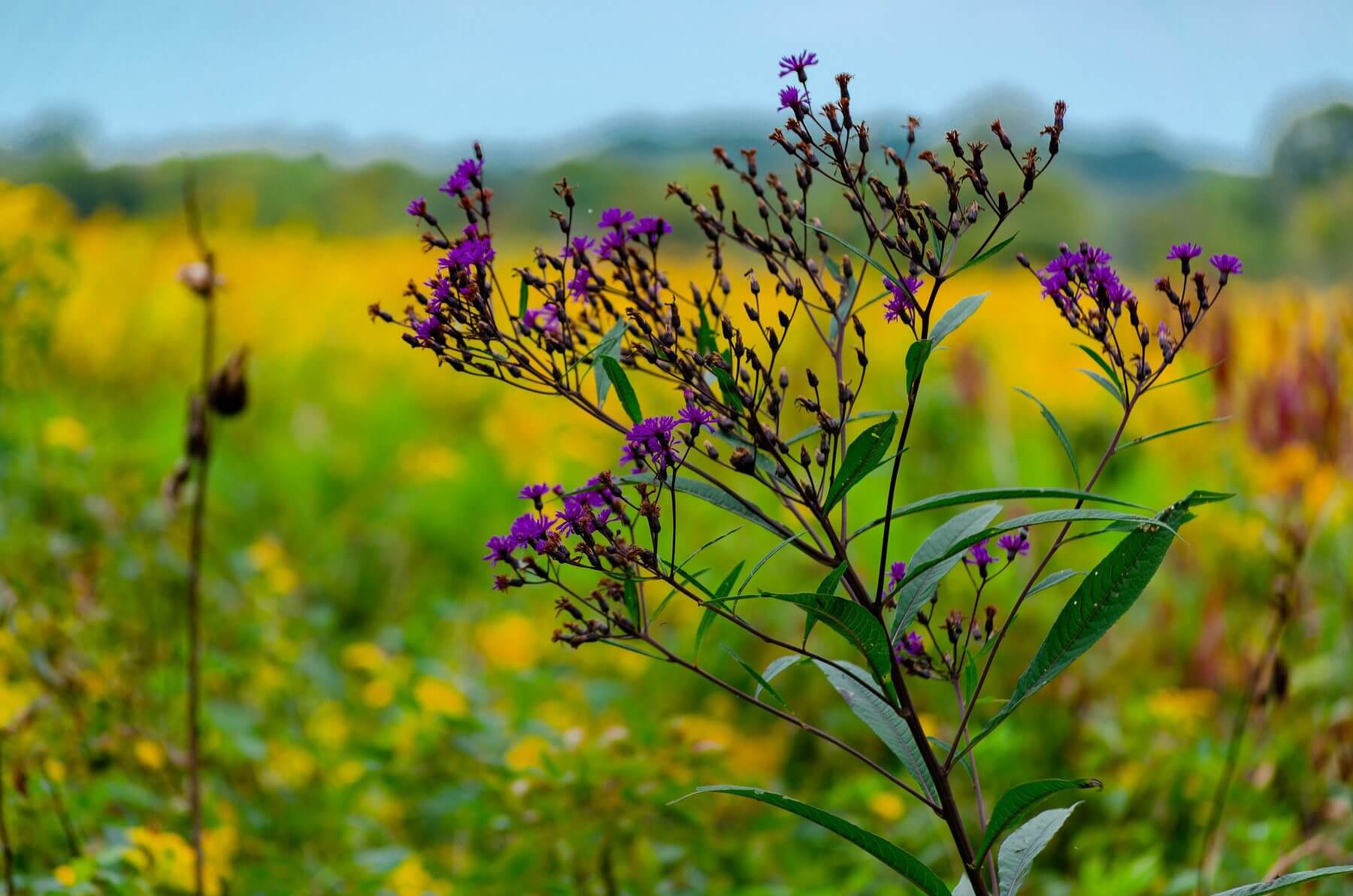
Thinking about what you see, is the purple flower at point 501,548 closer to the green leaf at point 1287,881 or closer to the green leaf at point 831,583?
the green leaf at point 831,583

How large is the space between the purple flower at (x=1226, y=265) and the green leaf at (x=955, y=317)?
0.22m

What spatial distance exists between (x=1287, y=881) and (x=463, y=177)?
2.95ft

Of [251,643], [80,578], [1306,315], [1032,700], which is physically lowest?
[1032,700]

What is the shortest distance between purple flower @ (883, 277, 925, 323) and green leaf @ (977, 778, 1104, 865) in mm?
394

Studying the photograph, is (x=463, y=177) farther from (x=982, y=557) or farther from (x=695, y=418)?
(x=982, y=557)

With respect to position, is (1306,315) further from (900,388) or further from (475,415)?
(475,415)

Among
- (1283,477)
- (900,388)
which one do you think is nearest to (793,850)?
(1283,477)

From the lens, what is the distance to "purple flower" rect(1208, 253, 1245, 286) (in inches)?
39.1

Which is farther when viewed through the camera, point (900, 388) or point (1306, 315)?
point (900, 388)

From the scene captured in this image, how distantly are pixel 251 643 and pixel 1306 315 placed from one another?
2929 mm

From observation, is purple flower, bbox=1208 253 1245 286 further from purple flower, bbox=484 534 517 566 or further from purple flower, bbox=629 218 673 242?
purple flower, bbox=484 534 517 566

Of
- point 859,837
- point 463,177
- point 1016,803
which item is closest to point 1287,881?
point 1016,803

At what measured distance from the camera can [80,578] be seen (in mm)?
2242

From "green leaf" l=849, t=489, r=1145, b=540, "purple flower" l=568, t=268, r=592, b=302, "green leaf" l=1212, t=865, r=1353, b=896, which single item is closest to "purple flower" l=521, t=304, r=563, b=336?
"purple flower" l=568, t=268, r=592, b=302
